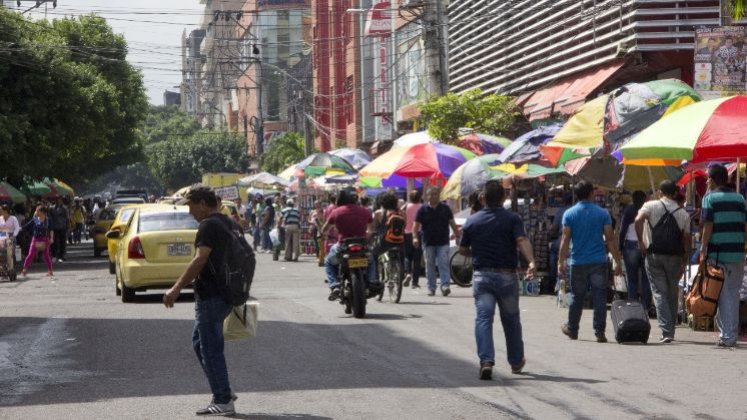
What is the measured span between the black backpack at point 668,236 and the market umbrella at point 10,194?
1436 inches

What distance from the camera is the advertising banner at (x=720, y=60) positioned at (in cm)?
1706

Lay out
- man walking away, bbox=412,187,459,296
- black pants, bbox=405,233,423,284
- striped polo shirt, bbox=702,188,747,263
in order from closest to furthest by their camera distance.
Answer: striped polo shirt, bbox=702,188,747,263 → man walking away, bbox=412,187,459,296 → black pants, bbox=405,233,423,284

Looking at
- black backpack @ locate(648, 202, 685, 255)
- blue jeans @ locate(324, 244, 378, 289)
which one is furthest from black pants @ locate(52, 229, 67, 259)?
black backpack @ locate(648, 202, 685, 255)

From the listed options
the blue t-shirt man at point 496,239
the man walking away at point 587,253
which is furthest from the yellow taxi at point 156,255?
the blue t-shirt man at point 496,239

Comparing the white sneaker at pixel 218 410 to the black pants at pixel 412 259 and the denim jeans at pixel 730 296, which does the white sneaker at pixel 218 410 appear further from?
the black pants at pixel 412 259

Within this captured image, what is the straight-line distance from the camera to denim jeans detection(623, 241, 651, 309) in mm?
18219

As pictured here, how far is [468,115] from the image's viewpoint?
3662cm

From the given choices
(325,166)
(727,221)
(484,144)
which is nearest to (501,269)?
(727,221)

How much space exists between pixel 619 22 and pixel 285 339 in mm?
15809

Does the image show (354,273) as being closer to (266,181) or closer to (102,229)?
(102,229)

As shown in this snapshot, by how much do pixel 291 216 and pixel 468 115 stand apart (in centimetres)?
588

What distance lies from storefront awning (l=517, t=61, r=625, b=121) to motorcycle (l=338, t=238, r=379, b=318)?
12280mm

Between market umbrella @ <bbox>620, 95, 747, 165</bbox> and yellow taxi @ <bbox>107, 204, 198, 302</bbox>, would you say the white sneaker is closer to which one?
market umbrella @ <bbox>620, 95, 747, 165</bbox>

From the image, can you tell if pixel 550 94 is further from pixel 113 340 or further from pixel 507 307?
pixel 507 307
